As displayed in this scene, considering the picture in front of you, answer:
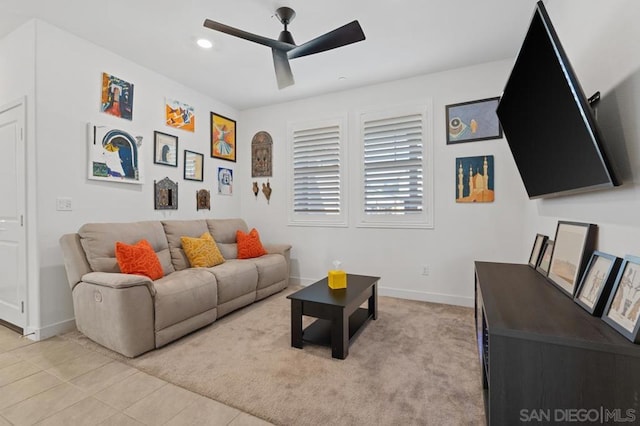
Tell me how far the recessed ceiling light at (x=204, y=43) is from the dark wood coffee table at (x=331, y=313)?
8.43ft

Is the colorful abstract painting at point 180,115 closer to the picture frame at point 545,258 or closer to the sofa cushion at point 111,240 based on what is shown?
the sofa cushion at point 111,240

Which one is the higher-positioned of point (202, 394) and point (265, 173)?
point (265, 173)

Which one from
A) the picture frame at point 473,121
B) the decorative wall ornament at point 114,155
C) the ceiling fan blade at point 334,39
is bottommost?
the decorative wall ornament at point 114,155

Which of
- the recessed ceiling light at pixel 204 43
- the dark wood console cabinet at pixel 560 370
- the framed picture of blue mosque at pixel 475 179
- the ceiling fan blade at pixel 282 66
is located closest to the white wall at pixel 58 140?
the recessed ceiling light at pixel 204 43

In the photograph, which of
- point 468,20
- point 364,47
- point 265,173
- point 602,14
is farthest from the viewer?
point 265,173

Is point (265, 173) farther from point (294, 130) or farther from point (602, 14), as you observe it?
point (602, 14)

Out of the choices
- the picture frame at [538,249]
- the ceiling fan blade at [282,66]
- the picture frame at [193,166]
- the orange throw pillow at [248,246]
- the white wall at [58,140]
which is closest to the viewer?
the picture frame at [538,249]

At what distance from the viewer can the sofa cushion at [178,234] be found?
10.7ft

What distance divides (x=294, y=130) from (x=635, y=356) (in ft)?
13.7

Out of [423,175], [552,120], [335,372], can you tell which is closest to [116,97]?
[335,372]

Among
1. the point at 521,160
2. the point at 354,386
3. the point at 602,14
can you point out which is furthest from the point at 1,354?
the point at 602,14

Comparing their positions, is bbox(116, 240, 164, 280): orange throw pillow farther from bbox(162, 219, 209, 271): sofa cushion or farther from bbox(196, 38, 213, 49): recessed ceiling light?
bbox(196, 38, 213, 49): recessed ceiling light

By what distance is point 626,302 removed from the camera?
1.02m

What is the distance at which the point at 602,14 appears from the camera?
138 centimetres
